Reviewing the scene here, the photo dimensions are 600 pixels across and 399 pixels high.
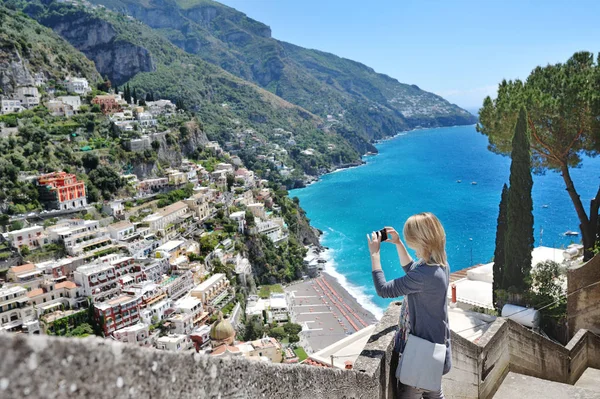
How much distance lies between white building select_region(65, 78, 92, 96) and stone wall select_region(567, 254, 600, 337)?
51.6 m

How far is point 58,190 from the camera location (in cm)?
3077

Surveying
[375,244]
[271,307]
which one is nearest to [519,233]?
[375,244]

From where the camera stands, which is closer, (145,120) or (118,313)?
(118,313)

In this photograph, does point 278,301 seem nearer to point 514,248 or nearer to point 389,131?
point 514,248

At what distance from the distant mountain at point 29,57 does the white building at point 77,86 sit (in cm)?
198

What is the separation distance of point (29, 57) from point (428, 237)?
5644 centimetres

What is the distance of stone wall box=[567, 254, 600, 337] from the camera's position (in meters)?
6.99

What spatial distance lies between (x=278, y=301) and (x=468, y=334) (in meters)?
21.6

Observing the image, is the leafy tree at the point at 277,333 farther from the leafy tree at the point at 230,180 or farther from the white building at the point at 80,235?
the leafy tree at the point at 230,180

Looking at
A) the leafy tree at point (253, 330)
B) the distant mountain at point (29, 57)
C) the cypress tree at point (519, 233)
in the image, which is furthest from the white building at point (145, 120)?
the cypress tree at point (519, 233)

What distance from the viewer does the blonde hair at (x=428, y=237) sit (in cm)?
235

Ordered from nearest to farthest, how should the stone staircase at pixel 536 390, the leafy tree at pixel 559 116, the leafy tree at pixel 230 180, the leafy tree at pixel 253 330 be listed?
the stone staircase at pixel 536 390, the leafy tree at pixel 559 116, the leafy tree at pixel 253 330, the leafy tree at pixel 230 180

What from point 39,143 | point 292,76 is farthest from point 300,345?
point 292,76

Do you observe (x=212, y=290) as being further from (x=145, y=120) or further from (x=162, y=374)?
(x=145, y=120)
